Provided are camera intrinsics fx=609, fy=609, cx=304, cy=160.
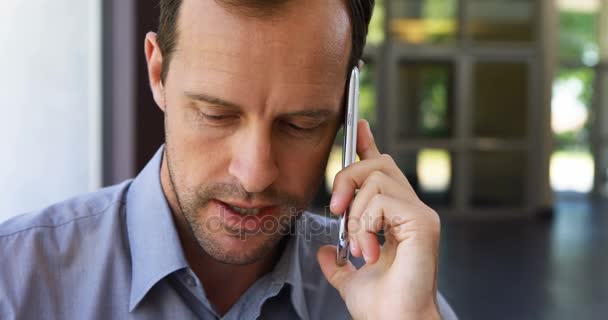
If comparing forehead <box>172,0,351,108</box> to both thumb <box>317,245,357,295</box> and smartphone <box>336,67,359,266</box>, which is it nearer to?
smartphone <box>336,67,359,266</box>

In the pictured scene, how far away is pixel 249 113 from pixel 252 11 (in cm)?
20

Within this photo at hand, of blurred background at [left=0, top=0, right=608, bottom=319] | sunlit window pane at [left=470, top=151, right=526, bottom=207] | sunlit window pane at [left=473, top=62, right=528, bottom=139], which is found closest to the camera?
blurred background at [left=0, top=0, right=608, bottom=319]

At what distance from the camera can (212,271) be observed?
138 centimetres

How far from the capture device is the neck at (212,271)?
4.49 feet

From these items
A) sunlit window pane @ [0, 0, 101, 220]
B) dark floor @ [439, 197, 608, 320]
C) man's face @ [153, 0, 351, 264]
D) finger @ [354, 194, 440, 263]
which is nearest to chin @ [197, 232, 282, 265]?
man's face @ [153, 0, 351, 264]

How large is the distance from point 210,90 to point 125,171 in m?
1.33

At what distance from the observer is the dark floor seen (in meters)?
4.82

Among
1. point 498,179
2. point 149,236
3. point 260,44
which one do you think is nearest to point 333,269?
point 149,236

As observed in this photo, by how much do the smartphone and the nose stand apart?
246 mm

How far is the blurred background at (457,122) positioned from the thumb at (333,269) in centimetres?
115

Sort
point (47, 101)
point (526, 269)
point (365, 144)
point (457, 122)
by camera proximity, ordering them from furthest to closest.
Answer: point (457, 122)
point (526, 269)
point (47, 101)
point (365, 144)

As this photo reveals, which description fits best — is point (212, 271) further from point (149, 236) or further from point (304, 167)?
point (304, 167)

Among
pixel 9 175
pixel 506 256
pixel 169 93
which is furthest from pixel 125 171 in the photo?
pixel 506 256

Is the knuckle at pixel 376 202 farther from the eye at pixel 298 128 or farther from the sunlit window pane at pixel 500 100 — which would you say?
the sunlit window pane at pixel 500 100
